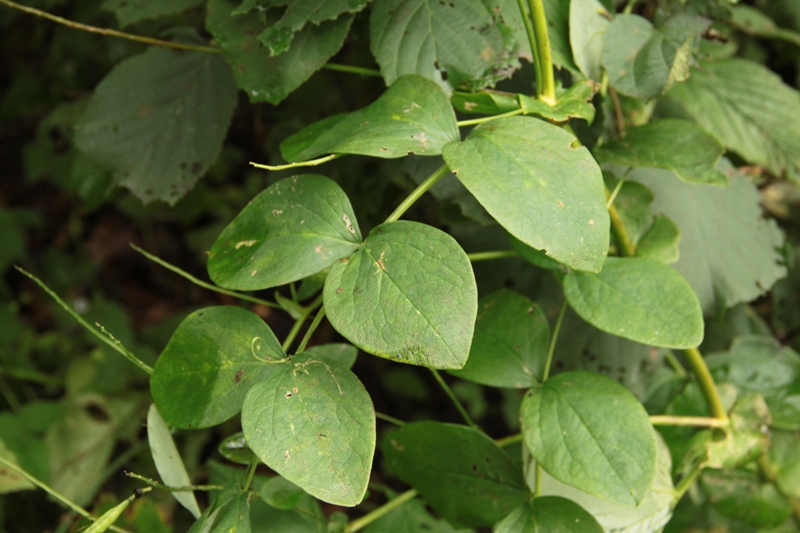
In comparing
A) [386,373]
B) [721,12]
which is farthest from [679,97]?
[386,373]

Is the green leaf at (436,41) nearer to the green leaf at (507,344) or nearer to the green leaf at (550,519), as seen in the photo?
the green leaf at (507,344)

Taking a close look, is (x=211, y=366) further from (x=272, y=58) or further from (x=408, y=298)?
(x=272, y=58)

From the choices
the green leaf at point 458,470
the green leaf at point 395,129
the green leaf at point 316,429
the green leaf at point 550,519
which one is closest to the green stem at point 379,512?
the green leaf at point 458,470

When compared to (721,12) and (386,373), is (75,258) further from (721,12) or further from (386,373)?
(721,12)

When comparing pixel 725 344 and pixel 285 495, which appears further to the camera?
pixel 725 344

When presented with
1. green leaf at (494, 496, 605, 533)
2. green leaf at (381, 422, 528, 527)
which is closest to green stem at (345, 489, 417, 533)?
green leaf at (381, 422, 528, 527)

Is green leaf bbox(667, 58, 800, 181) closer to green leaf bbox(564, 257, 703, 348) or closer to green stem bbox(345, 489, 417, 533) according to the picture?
green leaf bbox(564, 257, 703, 348)
